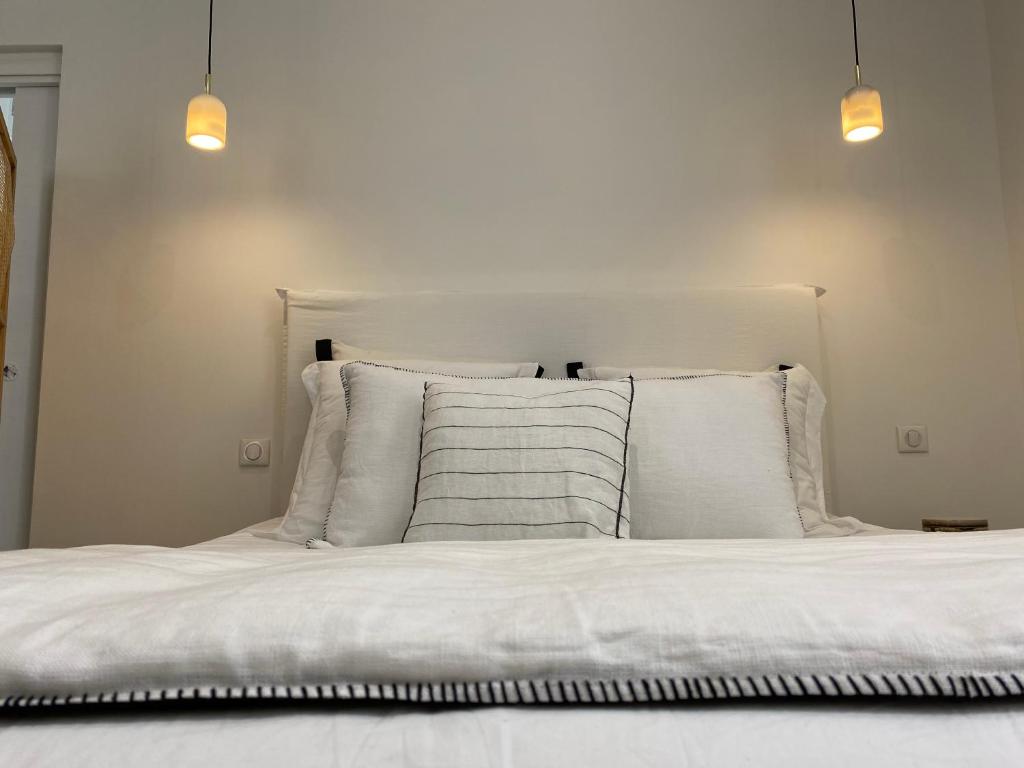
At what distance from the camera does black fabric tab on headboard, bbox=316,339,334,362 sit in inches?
91.3

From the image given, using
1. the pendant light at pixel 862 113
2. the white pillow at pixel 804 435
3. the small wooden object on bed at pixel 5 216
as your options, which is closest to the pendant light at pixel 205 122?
the small wooden object on bed at pixel 5 216

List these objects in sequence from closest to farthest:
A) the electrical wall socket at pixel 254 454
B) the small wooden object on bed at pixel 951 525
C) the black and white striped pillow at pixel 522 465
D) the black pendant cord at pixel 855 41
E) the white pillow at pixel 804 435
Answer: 1. the black and white striped pillow at pixel 522 465
2. the white pillow at pixel 804 435
3. the small wooden object on bed at pixel 951 525
4. the electrical wall socket at pixel 254 454
5. the black pendant cord at pixel 855 41

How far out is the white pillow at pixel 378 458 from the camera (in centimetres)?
169

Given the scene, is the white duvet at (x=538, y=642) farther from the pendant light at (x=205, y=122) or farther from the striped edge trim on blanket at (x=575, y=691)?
the pendant light at (x=205, y=122)

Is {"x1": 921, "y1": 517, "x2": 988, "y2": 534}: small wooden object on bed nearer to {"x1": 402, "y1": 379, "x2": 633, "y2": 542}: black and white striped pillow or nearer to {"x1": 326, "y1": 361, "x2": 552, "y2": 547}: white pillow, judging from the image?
{"x1": 402, "y1": 379, "x2": 633, "y2": 542}: black and white striped pillow

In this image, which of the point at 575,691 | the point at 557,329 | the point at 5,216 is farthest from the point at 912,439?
the point at 5,216

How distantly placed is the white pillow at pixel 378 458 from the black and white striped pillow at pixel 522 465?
0.25ft

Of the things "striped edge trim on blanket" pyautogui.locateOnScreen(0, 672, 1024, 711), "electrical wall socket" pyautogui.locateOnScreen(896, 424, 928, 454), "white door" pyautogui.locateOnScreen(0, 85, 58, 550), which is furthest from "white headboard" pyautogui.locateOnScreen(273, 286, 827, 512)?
"striped edge trim on blanket" pyautogui.locateOnScreen(0, 672, 1024, 711)

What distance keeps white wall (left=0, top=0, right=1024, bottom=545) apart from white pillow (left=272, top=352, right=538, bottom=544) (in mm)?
349

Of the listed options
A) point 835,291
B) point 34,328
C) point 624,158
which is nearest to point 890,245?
point 835,291

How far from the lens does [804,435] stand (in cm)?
207

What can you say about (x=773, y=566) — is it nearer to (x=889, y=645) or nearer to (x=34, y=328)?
(x=889, y=645)

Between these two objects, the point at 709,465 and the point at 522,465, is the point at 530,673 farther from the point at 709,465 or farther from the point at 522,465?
the point at 709,465

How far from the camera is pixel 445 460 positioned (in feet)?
5.27
